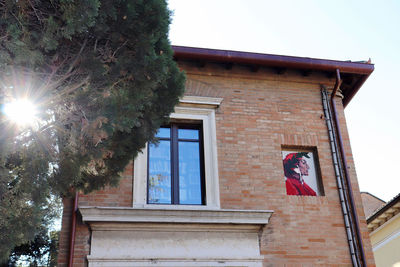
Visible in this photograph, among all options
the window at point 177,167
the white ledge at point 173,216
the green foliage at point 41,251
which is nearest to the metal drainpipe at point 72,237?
the white ledge at point 173,216

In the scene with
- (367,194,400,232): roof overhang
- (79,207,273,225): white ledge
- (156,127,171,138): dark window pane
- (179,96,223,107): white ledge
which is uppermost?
(179,96,223,107): white ledge

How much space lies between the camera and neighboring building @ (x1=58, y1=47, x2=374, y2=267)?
7.35 m

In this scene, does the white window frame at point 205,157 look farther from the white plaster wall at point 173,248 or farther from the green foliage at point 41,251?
the green foliage at point 41,251

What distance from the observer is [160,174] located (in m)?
8.27

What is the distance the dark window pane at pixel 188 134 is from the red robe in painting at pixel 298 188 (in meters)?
2.05

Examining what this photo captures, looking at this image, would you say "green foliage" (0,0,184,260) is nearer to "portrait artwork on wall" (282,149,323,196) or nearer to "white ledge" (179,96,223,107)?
"white ledge" (179,96,223,107)

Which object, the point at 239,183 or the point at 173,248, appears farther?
→ the point at 239,183

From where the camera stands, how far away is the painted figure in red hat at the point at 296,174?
8562 mm

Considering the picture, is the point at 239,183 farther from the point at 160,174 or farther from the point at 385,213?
the point at 385,213

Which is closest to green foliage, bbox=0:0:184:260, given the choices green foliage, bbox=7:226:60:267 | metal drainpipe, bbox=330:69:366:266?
metal drainpipe, bbox=330:69:366:266

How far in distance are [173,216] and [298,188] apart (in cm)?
269

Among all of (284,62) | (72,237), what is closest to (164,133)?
(72,237)

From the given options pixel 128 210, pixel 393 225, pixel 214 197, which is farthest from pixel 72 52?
pixel 393 225

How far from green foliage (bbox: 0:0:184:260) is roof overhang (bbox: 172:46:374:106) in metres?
3.29
